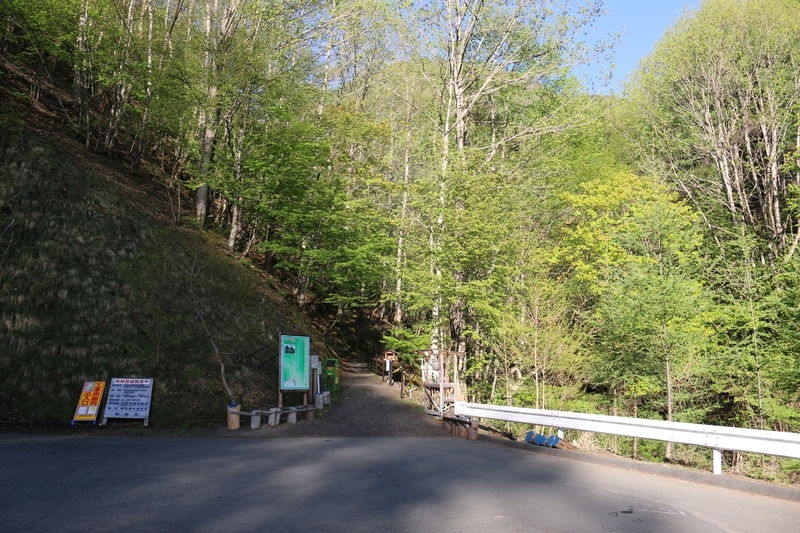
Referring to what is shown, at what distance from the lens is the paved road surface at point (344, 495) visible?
511 centimetres

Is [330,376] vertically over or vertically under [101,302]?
under

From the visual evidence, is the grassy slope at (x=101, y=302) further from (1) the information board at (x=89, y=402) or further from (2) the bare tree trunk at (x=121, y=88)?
(2) the bare tree trunk at (x=121, y=88)

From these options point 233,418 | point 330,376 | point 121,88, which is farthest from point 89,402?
point 121,88

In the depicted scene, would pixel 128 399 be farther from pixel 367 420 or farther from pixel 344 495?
pixel 344 495

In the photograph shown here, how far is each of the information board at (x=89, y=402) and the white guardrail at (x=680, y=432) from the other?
9.13 metres

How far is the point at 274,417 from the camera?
1455 cm

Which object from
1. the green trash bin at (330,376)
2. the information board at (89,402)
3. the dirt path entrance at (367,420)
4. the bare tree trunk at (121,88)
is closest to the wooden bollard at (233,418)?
the dirt path entrance at (367,420)

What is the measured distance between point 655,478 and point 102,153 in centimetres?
2184

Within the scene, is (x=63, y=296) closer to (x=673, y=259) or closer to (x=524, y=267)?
(x=524, y=267)

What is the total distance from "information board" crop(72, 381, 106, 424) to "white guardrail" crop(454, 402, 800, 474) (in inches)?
360

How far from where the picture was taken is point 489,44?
882 inches

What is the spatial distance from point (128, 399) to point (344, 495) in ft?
30.6

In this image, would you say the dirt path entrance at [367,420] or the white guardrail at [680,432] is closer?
the white guardrail at [680,432]

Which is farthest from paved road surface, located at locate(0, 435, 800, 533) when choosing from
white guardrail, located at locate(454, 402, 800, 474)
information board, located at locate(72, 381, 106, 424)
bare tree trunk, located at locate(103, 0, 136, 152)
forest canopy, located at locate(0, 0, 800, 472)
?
bare tree trunk, located at locate(103, 0, 136, 152)
